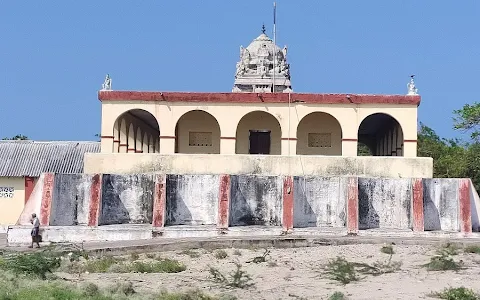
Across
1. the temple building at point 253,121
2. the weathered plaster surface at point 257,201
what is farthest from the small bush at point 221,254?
the temple building at point 253,121

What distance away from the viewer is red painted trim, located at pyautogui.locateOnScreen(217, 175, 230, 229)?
880 inches

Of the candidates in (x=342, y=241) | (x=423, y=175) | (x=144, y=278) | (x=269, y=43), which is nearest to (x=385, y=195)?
(x=423, y=175)

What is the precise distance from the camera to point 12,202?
30438mm

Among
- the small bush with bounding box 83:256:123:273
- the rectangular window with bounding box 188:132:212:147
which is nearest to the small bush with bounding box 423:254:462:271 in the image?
the small bush with bounding box 83:256:123:273

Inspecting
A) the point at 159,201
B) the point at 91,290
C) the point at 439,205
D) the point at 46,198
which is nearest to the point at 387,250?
the point at 439,205

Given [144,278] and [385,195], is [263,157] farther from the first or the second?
[144,278]

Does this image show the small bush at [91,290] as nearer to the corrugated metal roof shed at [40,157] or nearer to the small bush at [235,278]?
the small bush at [235,278]

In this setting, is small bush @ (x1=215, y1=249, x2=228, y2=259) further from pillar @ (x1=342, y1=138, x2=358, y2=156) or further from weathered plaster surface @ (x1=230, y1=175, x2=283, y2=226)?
pillar @ (x1=342, y1=138, x2=358, y2=156)

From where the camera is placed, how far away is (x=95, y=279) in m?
16.1

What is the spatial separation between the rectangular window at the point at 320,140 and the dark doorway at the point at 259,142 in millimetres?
1437

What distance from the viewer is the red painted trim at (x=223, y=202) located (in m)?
22.3

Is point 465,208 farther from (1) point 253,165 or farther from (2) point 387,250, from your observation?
(1) point 253,165

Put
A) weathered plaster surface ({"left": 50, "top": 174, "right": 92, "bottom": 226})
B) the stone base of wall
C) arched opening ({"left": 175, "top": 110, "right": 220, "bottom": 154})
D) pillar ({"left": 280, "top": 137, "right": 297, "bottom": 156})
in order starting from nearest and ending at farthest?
1. weathered plaster surface ({"left": 50, "top": 174, "right": 92, "bottom": 226})
2. the stone base of wall
3. pillar ({"left": 280, "top": 137, "right": 297, "bottom": 156})
4. arched opening ({"left": 175, "top": 110, "right": 220, "bottom": 154})

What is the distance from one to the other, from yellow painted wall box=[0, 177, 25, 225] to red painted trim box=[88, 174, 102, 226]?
831cm
